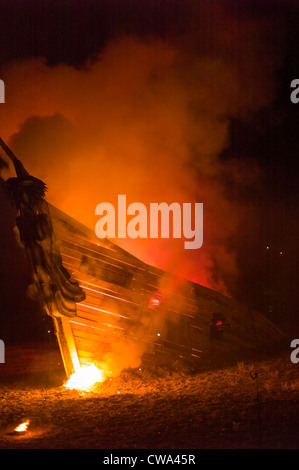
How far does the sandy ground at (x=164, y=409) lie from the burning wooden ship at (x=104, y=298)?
49 centimetres

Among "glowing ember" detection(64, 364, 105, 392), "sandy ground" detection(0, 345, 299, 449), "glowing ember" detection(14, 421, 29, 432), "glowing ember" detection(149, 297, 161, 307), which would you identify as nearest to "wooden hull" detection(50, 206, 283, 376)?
"glowing ember" detection(149, 297, 161, 307)

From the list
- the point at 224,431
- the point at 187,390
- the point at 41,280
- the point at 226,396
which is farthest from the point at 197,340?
the point at 224,431

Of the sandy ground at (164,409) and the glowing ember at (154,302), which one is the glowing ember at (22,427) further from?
the glowing ember at (154,302)

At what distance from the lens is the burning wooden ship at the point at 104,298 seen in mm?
7488

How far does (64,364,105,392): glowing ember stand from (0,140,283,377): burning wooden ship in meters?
0.11

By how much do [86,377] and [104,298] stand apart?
147cm

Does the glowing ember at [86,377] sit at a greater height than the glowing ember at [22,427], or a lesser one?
greater

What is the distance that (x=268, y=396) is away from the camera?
617 cm

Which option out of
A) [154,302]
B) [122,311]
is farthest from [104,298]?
[154,302]

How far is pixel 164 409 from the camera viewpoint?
6121mm

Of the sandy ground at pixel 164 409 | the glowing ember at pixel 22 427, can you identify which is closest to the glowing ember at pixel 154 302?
the sandy ground at pixel 164 409

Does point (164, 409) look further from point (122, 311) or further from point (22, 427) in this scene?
point (122, 311)

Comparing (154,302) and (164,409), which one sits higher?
(154,302)

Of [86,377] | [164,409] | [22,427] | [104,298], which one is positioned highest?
[104,298]
